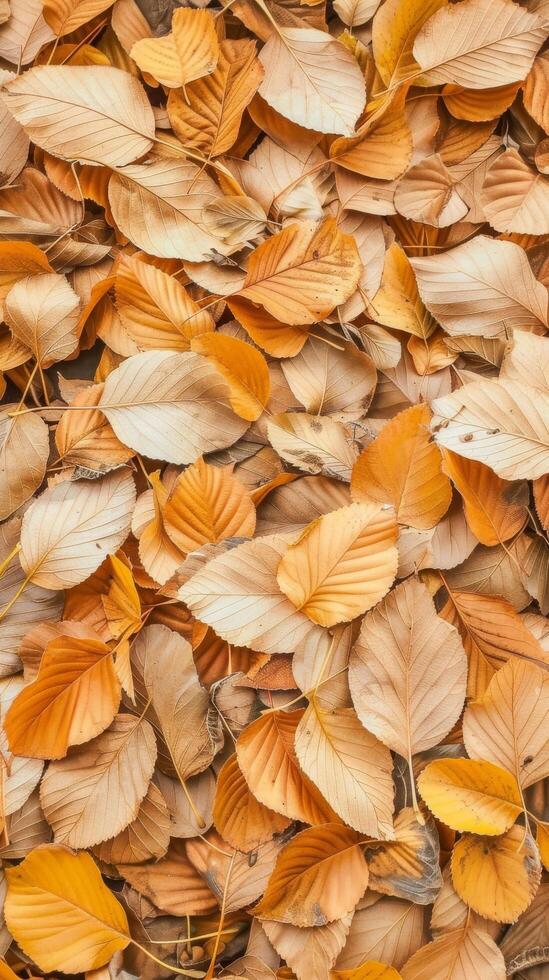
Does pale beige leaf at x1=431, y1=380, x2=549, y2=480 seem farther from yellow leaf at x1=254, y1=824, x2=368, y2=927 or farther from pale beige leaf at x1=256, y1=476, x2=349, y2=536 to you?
yellow leaf at x1=254, y1=824, x2=368, y2=927

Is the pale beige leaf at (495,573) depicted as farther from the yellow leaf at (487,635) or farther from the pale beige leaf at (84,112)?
the pale beige leaf at (84,112)

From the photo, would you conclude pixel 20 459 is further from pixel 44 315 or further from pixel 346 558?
pixel 346 558

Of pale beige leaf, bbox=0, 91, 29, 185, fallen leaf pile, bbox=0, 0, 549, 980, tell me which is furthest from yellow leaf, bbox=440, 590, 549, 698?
pale beige leaf, bbox=0, 91, 29, 185

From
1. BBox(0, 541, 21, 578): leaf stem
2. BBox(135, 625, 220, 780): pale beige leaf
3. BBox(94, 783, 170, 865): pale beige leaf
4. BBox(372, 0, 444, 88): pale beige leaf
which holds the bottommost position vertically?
BBox(94, 783, 170, 865): pale beige leaf

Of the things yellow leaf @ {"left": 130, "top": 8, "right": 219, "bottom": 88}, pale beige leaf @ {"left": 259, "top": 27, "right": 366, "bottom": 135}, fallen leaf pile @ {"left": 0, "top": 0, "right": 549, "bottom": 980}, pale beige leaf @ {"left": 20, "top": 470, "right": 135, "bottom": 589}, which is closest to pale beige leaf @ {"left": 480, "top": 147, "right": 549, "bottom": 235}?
fallen leaf pile @ {"left": 0, "top": 0, "right": 549, "bottom": 980}

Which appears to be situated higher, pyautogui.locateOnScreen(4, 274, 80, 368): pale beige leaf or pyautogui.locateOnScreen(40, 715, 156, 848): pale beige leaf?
pyautogui.locateOnScreen(4, 274, 80, 368): pale beige leaf

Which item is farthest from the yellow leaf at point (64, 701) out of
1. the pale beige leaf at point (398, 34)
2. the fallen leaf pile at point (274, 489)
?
Answer: the pale beige leaf at point (398, 34)

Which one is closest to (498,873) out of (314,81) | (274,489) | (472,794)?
(472,794)
